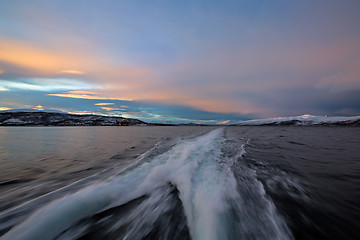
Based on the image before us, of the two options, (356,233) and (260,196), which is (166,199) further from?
(356,233)

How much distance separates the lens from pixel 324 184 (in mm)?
3533

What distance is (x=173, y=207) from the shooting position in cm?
268

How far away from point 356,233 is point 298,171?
8.96 feet

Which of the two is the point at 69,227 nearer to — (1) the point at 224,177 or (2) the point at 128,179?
(2) the point at 128,179

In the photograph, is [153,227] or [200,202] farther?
[200,202]

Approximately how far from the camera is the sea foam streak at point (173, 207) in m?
2.02

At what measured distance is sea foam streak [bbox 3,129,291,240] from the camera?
2.02m

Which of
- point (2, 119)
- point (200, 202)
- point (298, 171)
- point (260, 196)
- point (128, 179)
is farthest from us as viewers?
point (2, 119)

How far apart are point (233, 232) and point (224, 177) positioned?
81.0 inches

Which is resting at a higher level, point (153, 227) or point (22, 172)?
point (153, 227)

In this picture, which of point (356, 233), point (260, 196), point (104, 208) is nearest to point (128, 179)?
point (104, 208)

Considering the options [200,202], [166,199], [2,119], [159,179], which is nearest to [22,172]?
[159,179]

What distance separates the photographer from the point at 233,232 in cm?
204

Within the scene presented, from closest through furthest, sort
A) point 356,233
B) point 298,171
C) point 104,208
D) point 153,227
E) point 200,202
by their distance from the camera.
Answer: point 356,233
point 153,227
point 104,208
point 200,202
point 298,171
